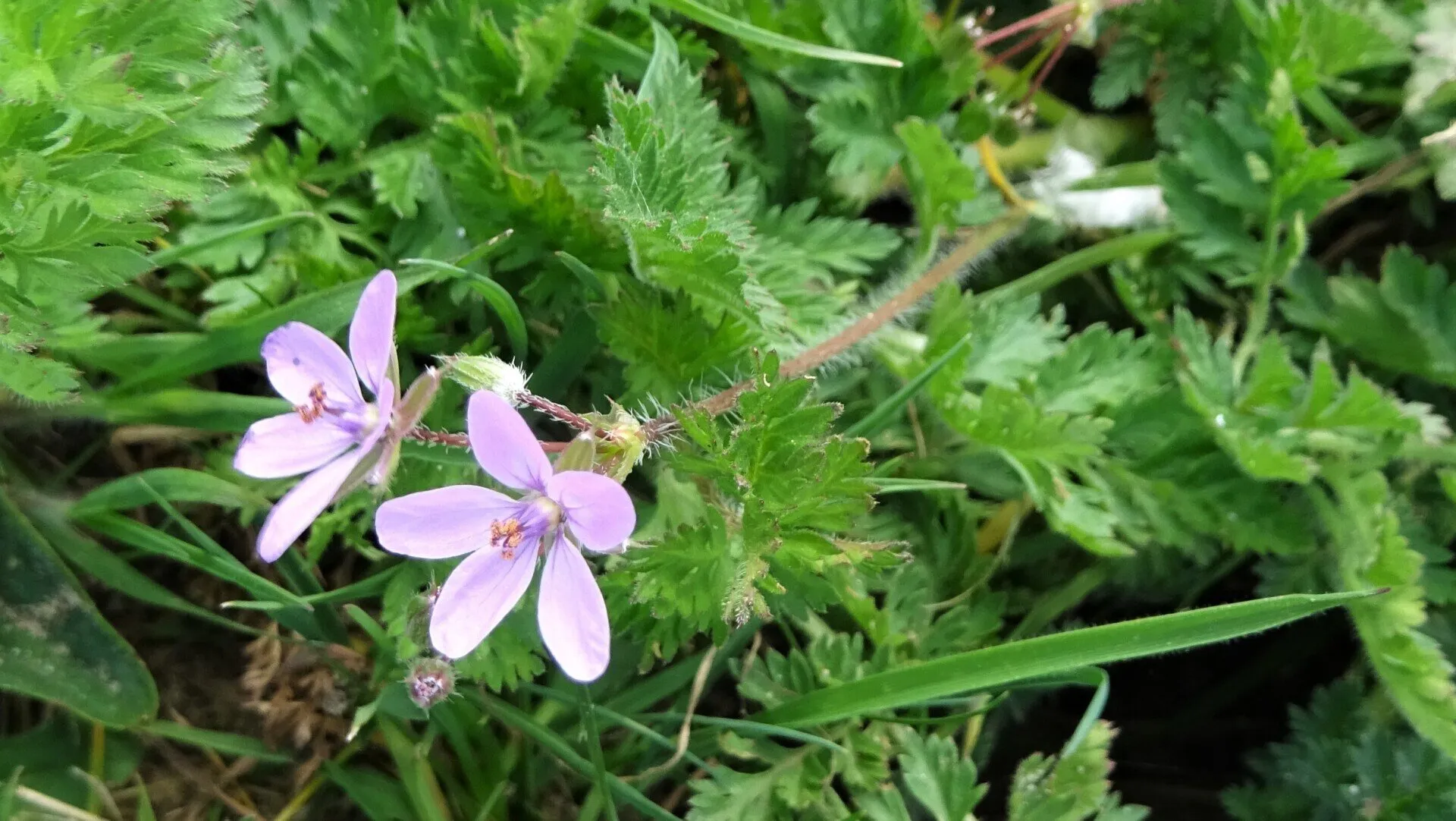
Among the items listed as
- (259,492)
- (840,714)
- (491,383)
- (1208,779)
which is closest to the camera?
(491,383)

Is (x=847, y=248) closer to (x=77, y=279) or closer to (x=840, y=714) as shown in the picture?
(x=840, y=714)

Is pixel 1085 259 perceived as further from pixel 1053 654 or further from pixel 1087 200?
pixel 1053 654

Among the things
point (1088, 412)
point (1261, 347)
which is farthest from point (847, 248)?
point (1261, 347)

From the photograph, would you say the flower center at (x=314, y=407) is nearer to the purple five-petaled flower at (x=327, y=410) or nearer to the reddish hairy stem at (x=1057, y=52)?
the purple five-petaled flower at (x=327, y=410)

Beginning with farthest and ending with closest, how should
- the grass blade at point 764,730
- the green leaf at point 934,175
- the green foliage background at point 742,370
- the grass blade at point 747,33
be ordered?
the green leaf at point 934,175, the grass blade at point 747,33, the grass blade at point 764,730, the green foliage background at point 742,370

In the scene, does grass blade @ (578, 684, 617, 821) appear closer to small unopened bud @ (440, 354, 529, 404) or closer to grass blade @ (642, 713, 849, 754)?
grass blade @ (642, 713, 849, 754)

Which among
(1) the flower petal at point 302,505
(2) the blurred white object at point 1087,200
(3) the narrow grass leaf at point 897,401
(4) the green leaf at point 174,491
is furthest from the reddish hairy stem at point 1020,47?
(4) the green leaf at point 174,491

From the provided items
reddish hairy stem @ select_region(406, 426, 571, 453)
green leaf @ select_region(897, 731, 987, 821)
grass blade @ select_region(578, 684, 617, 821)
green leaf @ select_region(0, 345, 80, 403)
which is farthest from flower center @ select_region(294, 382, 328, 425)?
green leaf @ select_region(897, 731, 987, 821)
